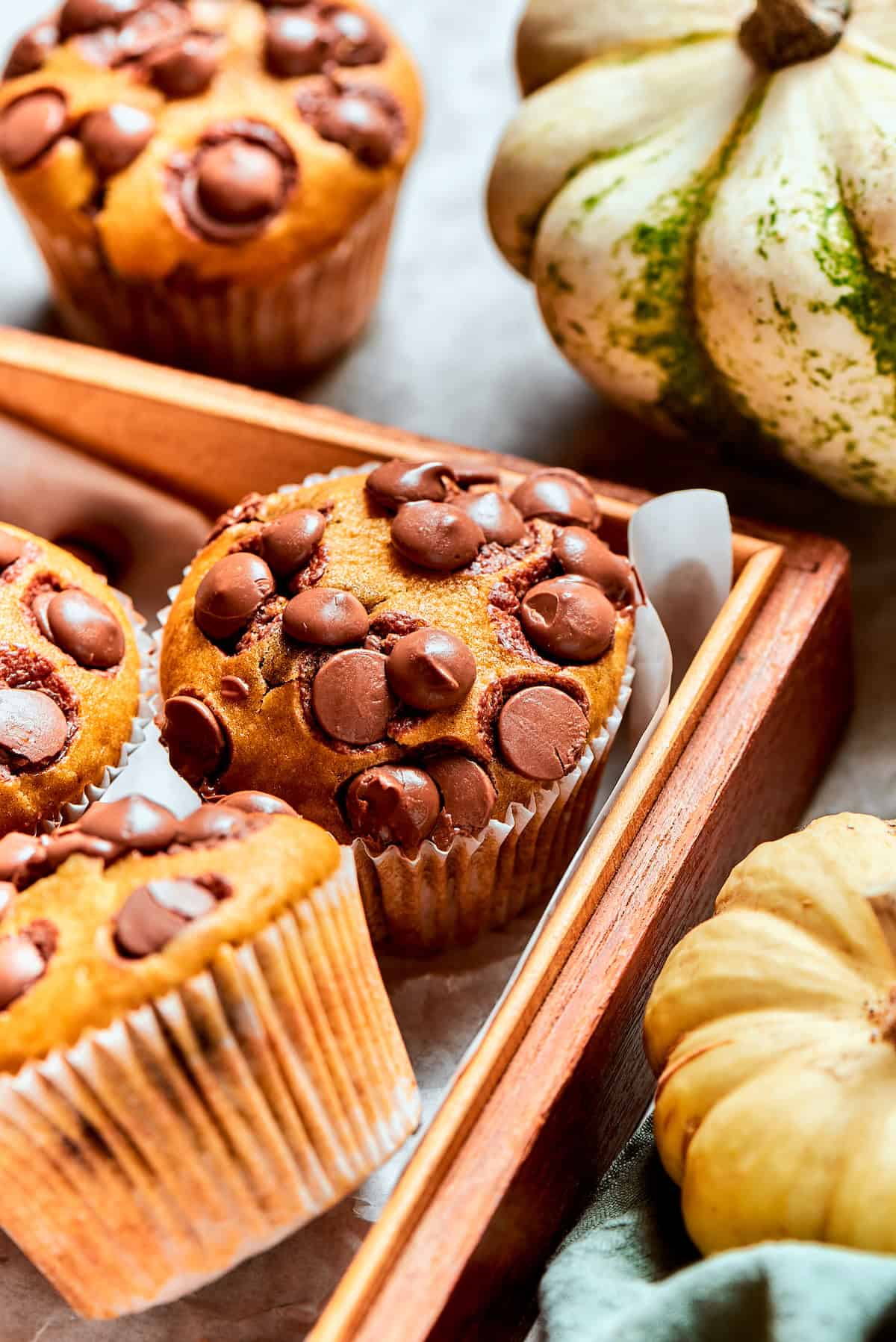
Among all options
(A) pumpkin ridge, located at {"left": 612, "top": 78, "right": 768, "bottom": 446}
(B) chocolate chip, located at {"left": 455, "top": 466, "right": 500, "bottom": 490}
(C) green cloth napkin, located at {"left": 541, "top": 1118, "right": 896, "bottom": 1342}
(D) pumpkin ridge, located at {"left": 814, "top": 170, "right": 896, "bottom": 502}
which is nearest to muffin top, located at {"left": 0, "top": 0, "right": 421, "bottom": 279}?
(A) pumpkin ridge, located at {"left": 612, "top": 78, "right": 768, "bottom": 446}

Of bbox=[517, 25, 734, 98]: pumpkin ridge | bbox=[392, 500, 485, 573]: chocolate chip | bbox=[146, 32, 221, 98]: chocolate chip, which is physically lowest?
bbox=[392, 500, 485, 573]: chocolate chip

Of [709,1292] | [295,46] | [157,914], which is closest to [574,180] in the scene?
[295,46]

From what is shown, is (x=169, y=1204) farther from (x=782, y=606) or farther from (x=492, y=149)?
(x=492, y=149)

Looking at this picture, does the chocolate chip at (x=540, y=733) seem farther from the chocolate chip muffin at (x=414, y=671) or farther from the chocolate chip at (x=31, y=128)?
the chocolate chip at (x=31, y=128)

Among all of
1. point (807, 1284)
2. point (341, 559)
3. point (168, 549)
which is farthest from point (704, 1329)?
point (168, 549)

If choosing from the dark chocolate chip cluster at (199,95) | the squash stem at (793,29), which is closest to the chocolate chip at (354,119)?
the dark chocolate chip cluster at (199,95)

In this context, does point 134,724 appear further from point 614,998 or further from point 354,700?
point 614,998

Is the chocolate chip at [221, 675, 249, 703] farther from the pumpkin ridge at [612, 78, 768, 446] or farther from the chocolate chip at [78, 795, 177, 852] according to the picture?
the pumpkin ridge at [612, 78, 768, 446]
